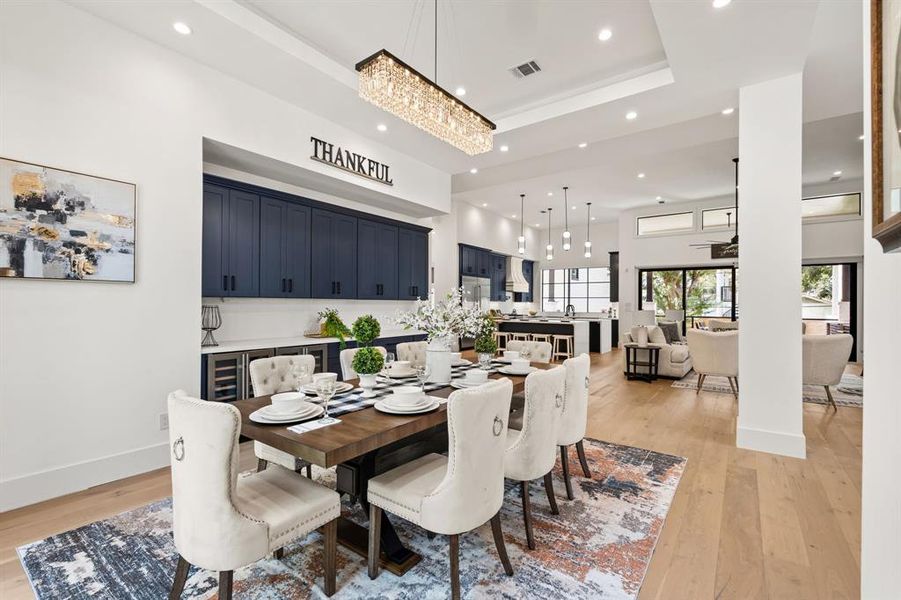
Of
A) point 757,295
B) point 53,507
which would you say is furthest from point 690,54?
point 53,507

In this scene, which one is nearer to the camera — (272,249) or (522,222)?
(272,249)

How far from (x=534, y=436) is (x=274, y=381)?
1772 millimetres

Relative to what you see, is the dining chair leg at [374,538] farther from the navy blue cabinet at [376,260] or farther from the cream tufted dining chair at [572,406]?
the navy blue cabinet at [376,260]

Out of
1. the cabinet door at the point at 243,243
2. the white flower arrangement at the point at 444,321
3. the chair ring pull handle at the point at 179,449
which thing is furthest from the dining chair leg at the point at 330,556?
the cabinet door at the point at 243,243

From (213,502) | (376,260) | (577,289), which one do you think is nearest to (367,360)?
(213,502)

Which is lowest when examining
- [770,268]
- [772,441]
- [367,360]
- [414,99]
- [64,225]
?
[772,441]

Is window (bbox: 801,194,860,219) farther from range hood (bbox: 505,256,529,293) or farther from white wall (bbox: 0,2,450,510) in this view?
white wall (bbox: 0,2,450,510)

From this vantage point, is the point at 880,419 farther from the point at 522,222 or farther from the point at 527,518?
the point at 522,222

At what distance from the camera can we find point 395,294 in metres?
6.17

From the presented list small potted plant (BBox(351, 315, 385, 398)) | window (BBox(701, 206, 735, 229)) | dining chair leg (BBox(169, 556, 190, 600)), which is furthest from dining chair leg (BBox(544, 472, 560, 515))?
window (BBox(701, 206, 735, 229))

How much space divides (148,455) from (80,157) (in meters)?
2.26

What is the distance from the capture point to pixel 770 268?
12.0ft

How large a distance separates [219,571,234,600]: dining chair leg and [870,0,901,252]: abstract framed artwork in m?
2.17

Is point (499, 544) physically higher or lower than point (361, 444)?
lower
